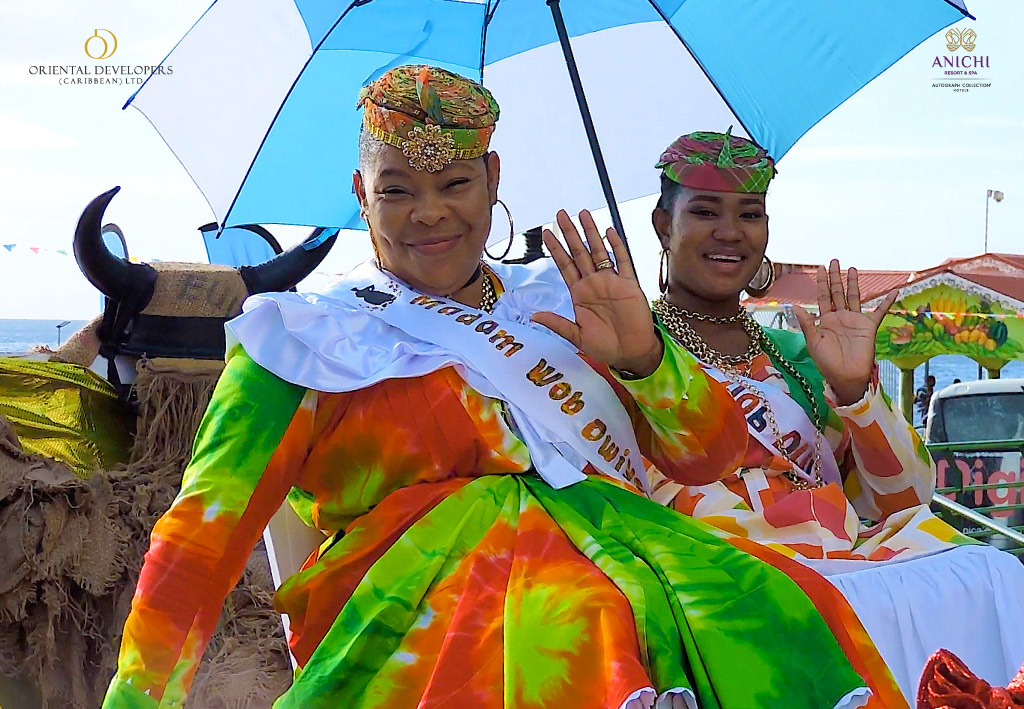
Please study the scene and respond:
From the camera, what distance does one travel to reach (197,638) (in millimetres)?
2035

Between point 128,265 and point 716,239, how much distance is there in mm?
2416

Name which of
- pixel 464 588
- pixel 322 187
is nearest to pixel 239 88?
pixel 322 187

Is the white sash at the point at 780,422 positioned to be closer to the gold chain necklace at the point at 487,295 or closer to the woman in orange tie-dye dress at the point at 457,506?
the woman in orange tie-dye dress at the point at 457,506

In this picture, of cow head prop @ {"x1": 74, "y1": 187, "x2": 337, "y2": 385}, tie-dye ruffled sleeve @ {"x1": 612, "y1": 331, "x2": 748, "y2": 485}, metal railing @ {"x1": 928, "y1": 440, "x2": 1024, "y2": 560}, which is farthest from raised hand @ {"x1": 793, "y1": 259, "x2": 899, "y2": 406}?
cow head prop @ {"x1": 74, "y1": 187, "x2": 337, "y2": 385}

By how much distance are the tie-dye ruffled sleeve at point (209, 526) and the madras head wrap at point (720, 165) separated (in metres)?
1.10

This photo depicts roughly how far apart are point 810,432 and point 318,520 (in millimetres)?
1199

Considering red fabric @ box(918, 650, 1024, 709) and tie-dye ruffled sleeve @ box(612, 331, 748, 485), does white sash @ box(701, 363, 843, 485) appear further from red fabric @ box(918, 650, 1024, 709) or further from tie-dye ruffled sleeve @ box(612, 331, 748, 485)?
red fabric @ box(918, 650, 1024, 709)

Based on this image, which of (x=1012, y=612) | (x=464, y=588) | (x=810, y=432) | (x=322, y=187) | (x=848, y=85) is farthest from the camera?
(x=848, y=85)

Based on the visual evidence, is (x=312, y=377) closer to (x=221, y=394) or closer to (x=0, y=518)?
(x=221, y=394)

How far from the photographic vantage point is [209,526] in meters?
2.02

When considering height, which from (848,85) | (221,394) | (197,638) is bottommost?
(197,638)

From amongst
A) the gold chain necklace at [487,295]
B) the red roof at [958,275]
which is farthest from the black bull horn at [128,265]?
the red roof at [958,275]

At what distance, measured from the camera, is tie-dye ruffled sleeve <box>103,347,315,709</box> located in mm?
1938

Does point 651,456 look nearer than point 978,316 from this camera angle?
Yes
